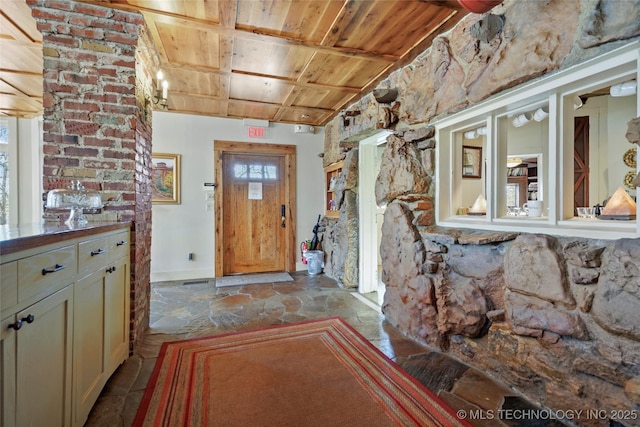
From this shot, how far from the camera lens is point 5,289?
0.84 meters

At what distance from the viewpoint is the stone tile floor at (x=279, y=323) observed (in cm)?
152

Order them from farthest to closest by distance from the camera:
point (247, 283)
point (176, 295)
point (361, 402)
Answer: point (247, 283) < point (176, 295) < point (361, 402)

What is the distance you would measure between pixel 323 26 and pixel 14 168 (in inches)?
191

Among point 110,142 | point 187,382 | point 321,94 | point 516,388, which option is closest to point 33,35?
point 110,142

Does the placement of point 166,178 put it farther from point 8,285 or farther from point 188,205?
point 8,285

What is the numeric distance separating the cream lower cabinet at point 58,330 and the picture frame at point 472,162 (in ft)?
13.2

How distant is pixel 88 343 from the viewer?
4.53 ft

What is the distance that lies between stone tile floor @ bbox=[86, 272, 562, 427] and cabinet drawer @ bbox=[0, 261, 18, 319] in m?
0.96

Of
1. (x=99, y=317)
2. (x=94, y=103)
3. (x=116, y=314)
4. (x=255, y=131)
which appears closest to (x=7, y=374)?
(x=99, y=317)

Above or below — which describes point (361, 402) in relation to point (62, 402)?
below

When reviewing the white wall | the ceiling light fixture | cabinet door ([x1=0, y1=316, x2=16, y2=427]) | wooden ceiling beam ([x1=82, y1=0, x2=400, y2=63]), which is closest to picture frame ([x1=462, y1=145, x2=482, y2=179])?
wooden ceiling beam ([x1=82, y1=0, x2=400, y2=63])

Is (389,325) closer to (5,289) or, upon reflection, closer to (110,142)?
(5,289)

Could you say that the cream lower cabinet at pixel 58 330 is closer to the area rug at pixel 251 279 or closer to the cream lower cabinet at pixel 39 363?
the cream lower cabinet at pixel 39 363

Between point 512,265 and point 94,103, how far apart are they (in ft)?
9.37
